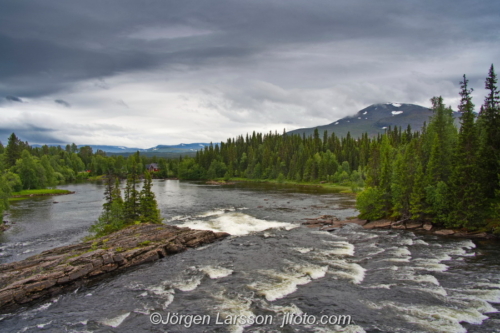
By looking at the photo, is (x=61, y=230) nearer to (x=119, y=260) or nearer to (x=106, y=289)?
(x=119, y=260)

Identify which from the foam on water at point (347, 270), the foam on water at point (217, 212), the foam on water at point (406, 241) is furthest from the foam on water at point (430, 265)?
the foam on water at point (217, 212)

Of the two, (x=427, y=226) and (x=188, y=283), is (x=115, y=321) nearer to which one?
(x=188, y=283)

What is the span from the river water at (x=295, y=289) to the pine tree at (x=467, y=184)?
17.9ft

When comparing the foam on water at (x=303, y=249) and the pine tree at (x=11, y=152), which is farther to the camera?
the pine tree at (x=11, y=152)

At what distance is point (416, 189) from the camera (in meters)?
50.2

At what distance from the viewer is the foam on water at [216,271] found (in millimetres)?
29663

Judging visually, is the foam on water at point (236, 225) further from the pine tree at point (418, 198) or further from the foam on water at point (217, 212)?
the pine tree at point (418, 198)

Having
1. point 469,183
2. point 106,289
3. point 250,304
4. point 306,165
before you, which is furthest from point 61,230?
point 306,165

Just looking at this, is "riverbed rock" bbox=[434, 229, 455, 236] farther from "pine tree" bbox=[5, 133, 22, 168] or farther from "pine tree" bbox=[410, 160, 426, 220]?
"pine tree" bbox=[5, 133, 22, 168]

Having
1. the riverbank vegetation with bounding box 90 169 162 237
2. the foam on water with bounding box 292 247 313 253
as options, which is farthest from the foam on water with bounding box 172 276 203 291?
the riverbank vegetation with bounding box 90 169 162 237

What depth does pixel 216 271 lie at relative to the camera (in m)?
30.8

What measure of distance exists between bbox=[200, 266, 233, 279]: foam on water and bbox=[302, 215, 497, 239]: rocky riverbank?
23946mm

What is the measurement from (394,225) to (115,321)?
144 feet

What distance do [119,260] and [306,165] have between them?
141 m
